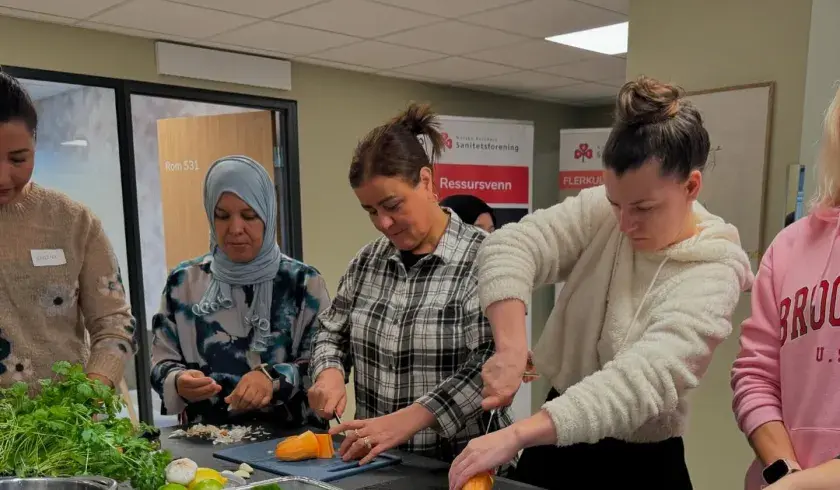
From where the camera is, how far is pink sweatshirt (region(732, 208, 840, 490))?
964 mm

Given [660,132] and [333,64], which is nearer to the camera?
[660,132]

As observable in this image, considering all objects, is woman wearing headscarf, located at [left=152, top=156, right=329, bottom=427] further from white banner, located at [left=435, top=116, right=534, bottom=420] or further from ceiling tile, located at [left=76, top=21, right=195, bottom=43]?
white banner, located at [left=435, top=116, right=534, bottom=420]

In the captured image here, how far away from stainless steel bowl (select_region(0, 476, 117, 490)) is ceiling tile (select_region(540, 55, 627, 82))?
336 cm

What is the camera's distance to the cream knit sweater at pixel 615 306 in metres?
0.94

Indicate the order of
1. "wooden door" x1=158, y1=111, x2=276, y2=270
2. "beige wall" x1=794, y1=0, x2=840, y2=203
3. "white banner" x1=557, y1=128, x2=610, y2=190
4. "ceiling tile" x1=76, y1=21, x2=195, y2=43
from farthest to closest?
"white banner" x1=557, y1=128, x2=610, y2=190, "wooden door" x1=158, y1=111, x2=276, y2=270, "ceiling tile" x1=76, y1=21, x2=195, y2=43, "beige wall" x1=794, y1=0, x2=840, y2=203

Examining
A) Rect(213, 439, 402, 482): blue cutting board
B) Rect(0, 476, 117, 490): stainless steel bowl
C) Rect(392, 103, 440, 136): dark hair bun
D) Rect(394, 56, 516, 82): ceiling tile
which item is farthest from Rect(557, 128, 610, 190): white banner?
Rect(0, 476, 117, 490): stainless steel bowl

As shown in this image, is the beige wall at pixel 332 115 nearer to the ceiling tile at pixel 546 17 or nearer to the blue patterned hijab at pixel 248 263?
the ceiling tile at pixel 546 17

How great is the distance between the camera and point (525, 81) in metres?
4.38

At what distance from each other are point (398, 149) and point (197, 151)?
2.82m

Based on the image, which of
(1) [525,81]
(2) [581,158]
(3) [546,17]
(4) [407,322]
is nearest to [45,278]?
(4) [407,322]

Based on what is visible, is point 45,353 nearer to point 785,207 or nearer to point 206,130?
point 785,207

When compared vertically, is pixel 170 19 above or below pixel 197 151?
above

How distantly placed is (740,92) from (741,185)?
344mm

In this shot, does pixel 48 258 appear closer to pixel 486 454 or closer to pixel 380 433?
pixel 380 433
